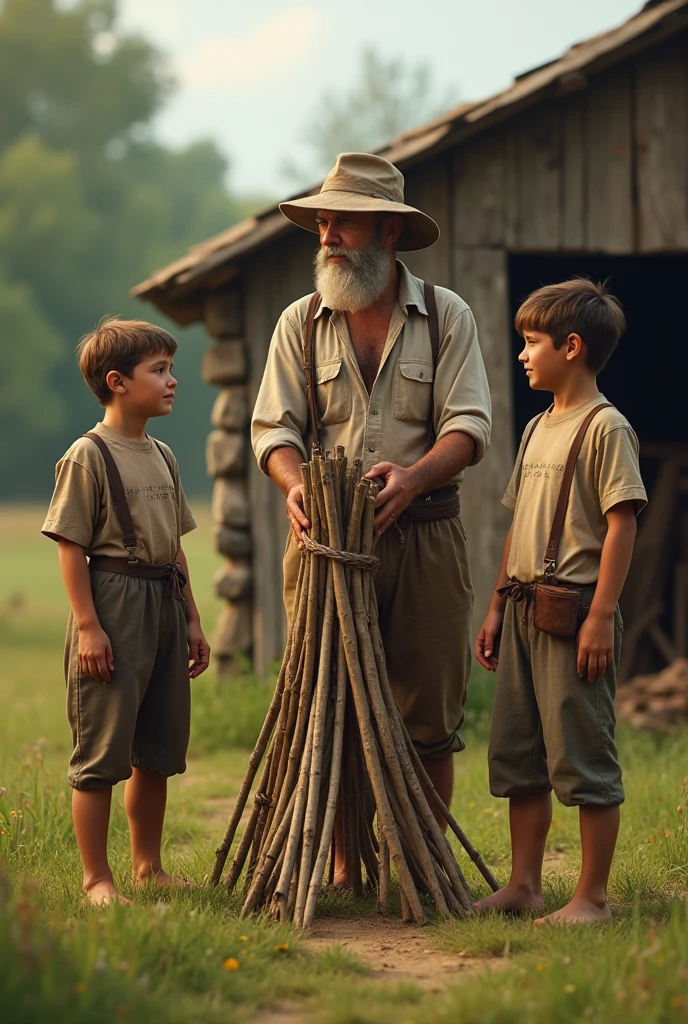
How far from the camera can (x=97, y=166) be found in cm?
5297

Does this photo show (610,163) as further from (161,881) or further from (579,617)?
(161,881)

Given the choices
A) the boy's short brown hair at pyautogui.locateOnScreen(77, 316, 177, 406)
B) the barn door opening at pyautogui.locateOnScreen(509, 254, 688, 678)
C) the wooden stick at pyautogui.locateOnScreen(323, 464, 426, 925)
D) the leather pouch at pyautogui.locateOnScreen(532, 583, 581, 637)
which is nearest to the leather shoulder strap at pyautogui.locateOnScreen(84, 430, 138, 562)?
the boy's short brown hair at pyautogui.locateOnScreen(77, 316, 177, 406)

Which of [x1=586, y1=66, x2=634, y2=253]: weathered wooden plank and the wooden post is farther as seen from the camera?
the wooden post

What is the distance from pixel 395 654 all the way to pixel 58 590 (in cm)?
2089

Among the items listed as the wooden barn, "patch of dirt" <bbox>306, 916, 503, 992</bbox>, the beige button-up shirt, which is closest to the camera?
"patch of dirt" <bbox>306, 916, 503, 992</bbox>

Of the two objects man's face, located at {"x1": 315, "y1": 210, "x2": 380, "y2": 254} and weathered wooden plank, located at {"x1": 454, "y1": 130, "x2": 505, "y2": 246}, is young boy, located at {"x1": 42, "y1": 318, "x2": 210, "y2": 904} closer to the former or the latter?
man's face, located at {"x1": 315, "y1": 210, "x2": 380, "y2": 254}

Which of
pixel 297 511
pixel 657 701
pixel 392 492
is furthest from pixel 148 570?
pixel 657 701

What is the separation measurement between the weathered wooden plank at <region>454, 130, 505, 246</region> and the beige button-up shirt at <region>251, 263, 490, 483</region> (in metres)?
3.45

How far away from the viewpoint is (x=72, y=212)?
150 ft

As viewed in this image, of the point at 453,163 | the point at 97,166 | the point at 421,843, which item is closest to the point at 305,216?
the point at 421,843

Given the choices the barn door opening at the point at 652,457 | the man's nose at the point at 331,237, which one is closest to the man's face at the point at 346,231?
the man's nose at the point at 331,237

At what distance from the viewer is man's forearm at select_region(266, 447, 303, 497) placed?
420 cm

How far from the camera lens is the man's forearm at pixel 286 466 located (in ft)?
13.8

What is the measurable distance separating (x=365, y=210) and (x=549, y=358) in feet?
2.62
